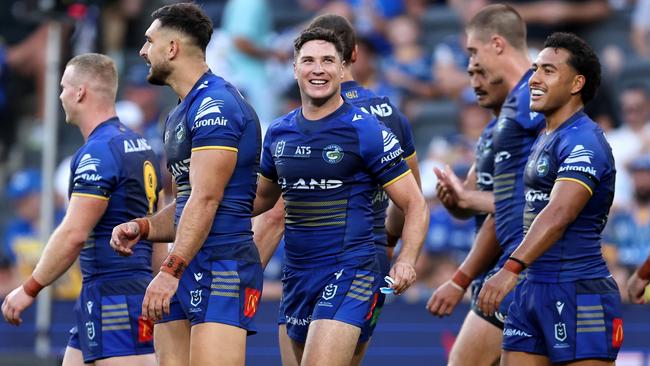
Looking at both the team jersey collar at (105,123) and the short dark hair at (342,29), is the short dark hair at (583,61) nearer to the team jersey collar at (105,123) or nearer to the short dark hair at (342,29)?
the short dark hair at (342,29)

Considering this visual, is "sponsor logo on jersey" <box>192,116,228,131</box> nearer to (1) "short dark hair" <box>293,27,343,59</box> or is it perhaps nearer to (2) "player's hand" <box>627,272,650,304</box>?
(1) "short dark hair" <box>293,27,343,59</box>

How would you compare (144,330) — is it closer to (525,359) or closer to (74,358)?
(74,358)

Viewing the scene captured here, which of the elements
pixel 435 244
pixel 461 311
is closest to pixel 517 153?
pixel 461 311

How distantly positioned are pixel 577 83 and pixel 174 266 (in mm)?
Answer: 2601

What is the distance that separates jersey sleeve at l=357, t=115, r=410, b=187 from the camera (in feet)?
24.9

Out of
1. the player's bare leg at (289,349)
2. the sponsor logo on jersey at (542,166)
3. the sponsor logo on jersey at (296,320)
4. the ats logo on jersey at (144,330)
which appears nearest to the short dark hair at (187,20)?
the sponsor logo on jersey at (296,320)

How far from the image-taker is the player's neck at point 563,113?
768cm

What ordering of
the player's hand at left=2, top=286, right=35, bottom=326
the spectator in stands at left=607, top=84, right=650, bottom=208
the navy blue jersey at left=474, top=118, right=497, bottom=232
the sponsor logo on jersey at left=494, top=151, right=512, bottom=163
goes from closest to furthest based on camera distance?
the player's hand at left=2, top=286, right=35, bottom=326
the sponsor logo on jersey at left=494, top=151, right=512, bottom=163
the navy blue jersey at left=474, top=118, right=497, bottom=232
the spectator in stands at left=607, top=84, right=650, bottom=208

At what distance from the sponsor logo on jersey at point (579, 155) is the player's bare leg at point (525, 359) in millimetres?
1143

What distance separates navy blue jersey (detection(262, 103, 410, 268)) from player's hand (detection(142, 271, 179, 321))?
41.8 inches

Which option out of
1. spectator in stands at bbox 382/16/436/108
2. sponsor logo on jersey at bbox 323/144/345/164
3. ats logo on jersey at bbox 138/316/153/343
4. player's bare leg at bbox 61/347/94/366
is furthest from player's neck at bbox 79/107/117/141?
spectator in stands at bbox 382/16/436/108

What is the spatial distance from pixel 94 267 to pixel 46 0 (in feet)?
17.2

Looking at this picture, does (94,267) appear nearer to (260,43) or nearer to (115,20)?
(260,43)

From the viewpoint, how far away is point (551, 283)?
756 centimetres
